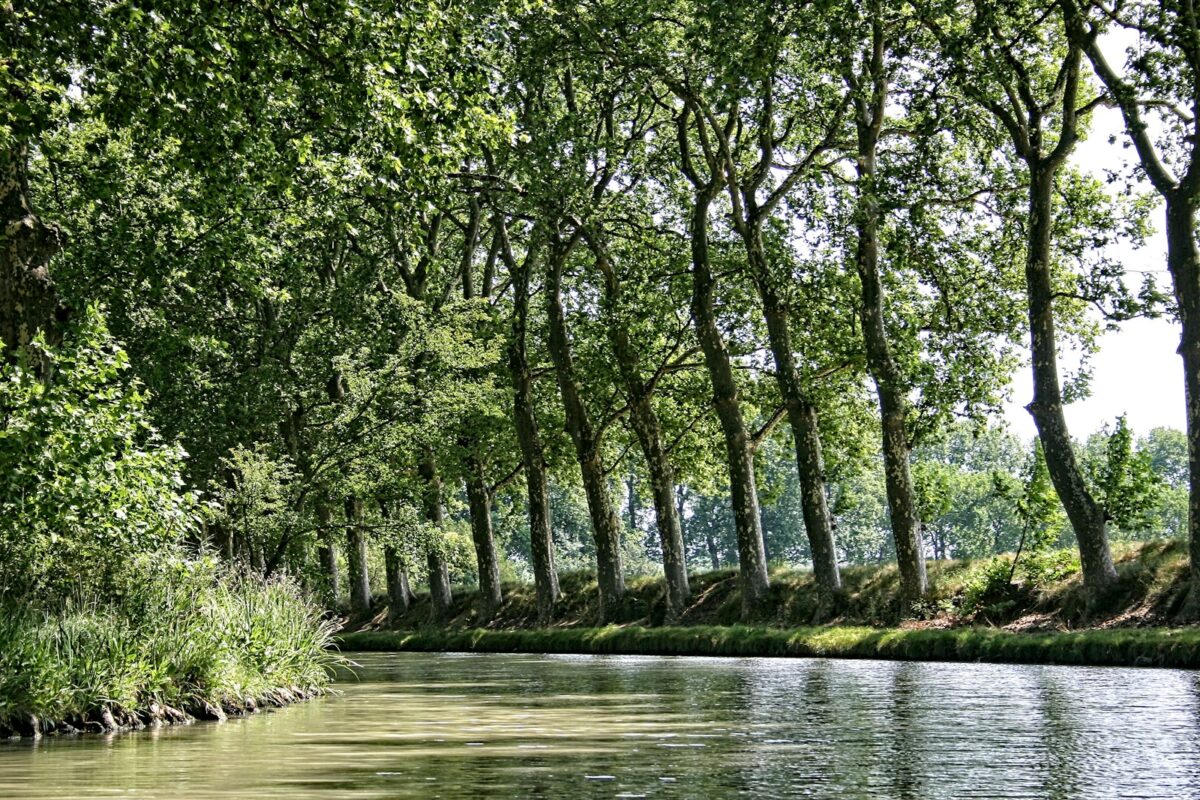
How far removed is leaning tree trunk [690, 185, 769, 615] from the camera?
3469 centimetres

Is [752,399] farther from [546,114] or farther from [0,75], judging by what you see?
[0,75]

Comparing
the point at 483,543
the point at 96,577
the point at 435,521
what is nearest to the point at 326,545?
the point at 435,521

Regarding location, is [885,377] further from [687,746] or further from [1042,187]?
[687,746]

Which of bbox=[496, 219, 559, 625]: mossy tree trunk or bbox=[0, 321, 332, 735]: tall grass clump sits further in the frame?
bbox=[496, 219, 559, 625]: mossy tree trunk

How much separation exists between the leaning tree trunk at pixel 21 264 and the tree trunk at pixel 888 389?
1786 centimetres

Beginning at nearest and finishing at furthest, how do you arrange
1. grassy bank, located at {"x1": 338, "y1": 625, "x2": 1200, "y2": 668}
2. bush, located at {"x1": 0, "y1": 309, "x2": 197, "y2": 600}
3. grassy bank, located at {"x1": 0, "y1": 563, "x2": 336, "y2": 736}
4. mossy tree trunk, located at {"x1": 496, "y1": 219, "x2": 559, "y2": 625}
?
grassy bank, located at {"x1": 0, "y1": 563, "x2": 336, "y2": 736} → bush, located at {"x1": 0, "y1": 309, "x2": 197, "y2": 600} → grassy bank, located at {"x1": 338, "y1": 625, "x2": 1200, "y2": 668} → mossy tree trunk, located at {"x1": 496, "y1": 219, "x2": 559, "y2": 625}

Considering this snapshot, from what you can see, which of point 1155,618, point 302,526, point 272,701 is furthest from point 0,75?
point 1155,618

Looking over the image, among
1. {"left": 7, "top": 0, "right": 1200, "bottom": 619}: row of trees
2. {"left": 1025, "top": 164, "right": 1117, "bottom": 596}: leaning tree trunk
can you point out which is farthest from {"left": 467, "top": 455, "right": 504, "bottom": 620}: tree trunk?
{"left": 1025, "top": 164, "right": 1117, "bottom": 596}: leaning tree trunk

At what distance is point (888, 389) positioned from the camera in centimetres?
3033

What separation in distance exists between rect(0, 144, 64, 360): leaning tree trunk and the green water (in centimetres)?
553

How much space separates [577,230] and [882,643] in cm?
1520

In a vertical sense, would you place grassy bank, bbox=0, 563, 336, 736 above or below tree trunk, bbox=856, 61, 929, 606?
below

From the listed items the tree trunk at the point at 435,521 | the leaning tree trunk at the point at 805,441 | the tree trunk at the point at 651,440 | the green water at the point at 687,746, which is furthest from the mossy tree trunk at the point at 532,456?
the green water at the point at 687,746

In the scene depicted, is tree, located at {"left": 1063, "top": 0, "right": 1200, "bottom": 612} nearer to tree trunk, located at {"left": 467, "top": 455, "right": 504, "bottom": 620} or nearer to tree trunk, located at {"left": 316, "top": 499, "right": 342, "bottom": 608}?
tree trunk, located at {"left": 316, "top": 499, "right": 342, "bottom": 608}
